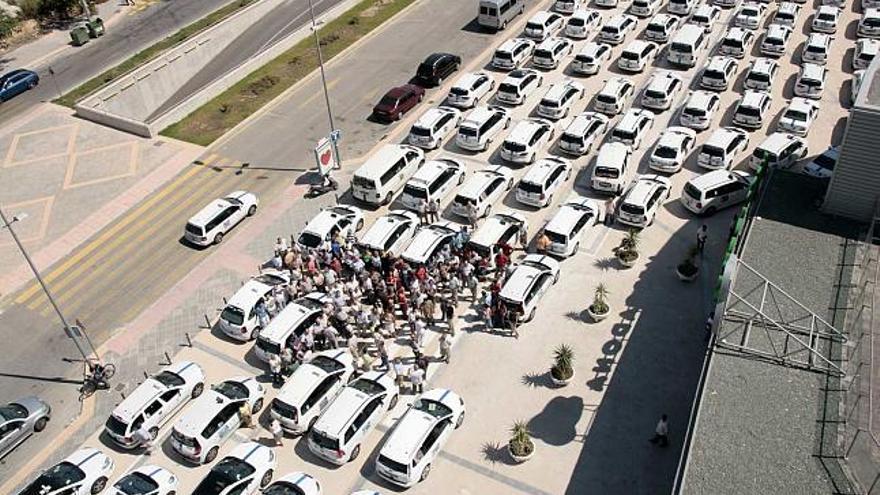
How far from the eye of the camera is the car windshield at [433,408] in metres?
25.8

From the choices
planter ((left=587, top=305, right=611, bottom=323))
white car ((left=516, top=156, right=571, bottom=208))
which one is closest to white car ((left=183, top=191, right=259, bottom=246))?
white car ((left=516, top=156, right=571, bottom=208))

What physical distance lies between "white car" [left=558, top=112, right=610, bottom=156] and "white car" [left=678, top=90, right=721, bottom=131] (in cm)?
453

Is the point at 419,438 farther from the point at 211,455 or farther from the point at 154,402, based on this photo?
the point at 154,402

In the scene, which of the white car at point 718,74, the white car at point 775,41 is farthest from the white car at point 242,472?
the white car at point 775,41

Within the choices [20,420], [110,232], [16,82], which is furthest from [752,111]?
[16,82]

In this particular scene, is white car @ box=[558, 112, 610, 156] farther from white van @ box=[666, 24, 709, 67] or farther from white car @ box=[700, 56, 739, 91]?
white van @ box=[666, 24, 709, 67]

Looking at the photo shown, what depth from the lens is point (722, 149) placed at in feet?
121

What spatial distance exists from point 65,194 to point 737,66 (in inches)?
1656

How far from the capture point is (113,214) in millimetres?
39750

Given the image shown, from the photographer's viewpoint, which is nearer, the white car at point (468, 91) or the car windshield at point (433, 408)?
the car windshield at point (433, 408)

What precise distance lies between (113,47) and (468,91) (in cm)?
3244

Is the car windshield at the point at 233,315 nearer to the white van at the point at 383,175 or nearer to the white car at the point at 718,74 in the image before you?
the white van at the point at 383,175

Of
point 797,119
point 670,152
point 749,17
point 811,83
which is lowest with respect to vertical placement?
point 670,152

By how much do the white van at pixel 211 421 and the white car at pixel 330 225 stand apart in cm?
863
